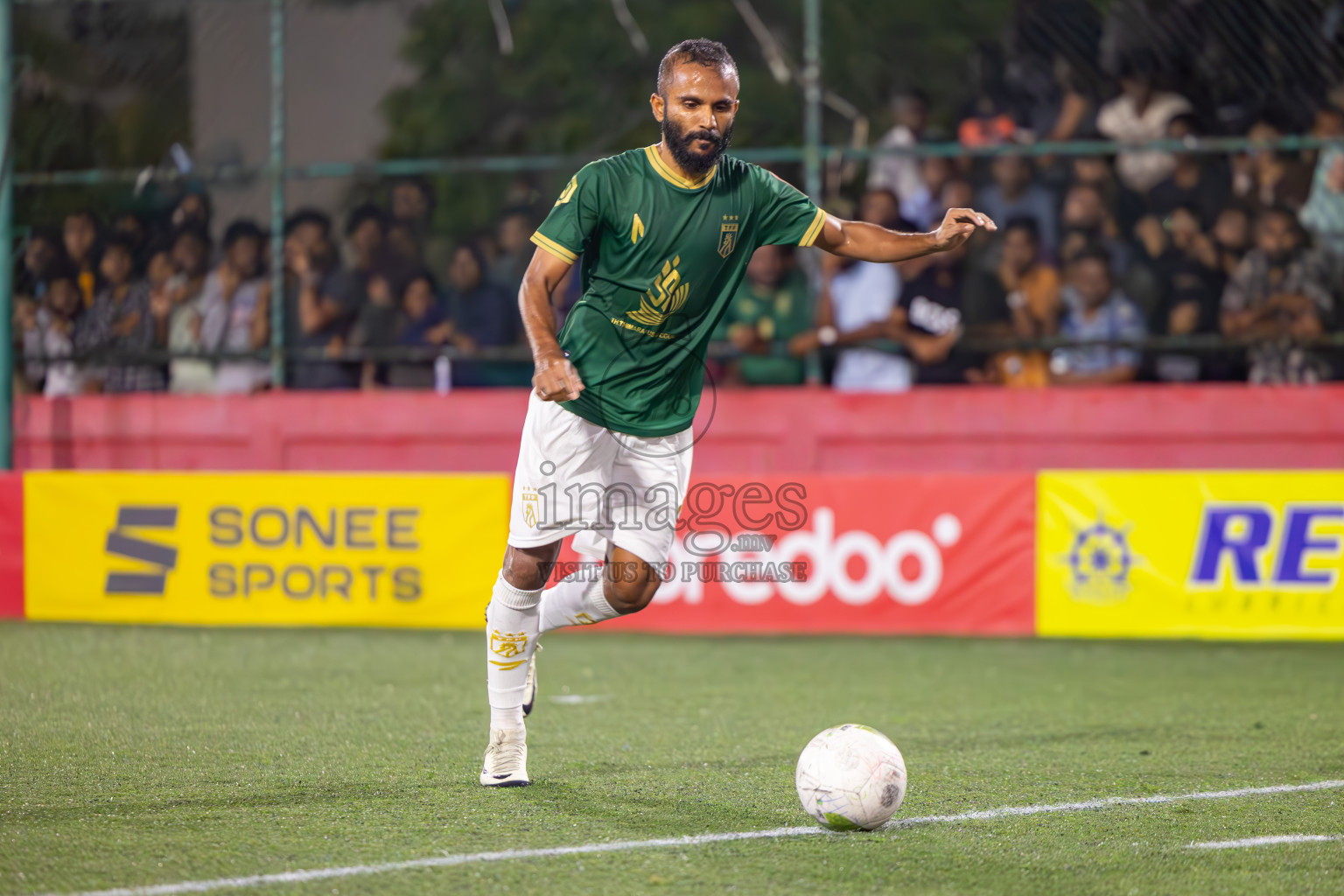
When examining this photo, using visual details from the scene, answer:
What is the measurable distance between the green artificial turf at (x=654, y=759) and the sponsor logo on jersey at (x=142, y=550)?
1.83 feet

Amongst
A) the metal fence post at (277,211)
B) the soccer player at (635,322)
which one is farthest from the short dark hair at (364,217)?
the soccer player at (635,322)

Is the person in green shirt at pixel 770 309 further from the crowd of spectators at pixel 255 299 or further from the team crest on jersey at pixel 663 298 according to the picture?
the team crest on jersey at pixel 663 298

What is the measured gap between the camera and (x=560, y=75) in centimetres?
1140

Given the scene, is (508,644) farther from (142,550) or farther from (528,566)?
(142,550)

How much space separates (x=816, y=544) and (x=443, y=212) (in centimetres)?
376

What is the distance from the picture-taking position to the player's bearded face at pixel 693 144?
4.94 meters

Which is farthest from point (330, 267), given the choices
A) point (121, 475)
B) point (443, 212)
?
point (121, 475)

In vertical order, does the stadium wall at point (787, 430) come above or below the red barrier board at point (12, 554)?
above

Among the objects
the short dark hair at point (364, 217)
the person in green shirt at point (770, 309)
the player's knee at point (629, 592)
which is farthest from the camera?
the short dark hair at point (364, 217)

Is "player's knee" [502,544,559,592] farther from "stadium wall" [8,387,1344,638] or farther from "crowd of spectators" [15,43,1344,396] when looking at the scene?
"crowd of spectators" [15,43,1344,396]

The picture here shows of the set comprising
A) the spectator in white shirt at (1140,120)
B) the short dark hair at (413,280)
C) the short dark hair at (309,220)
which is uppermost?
the spectator in white shirt at (1140,120)

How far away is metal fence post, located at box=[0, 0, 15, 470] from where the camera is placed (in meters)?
11.1

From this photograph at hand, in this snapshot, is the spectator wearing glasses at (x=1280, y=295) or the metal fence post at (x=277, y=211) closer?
the spectator wearing glasses at (x=1280, y=295)

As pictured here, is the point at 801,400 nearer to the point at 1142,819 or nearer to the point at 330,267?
the point at 330,267
